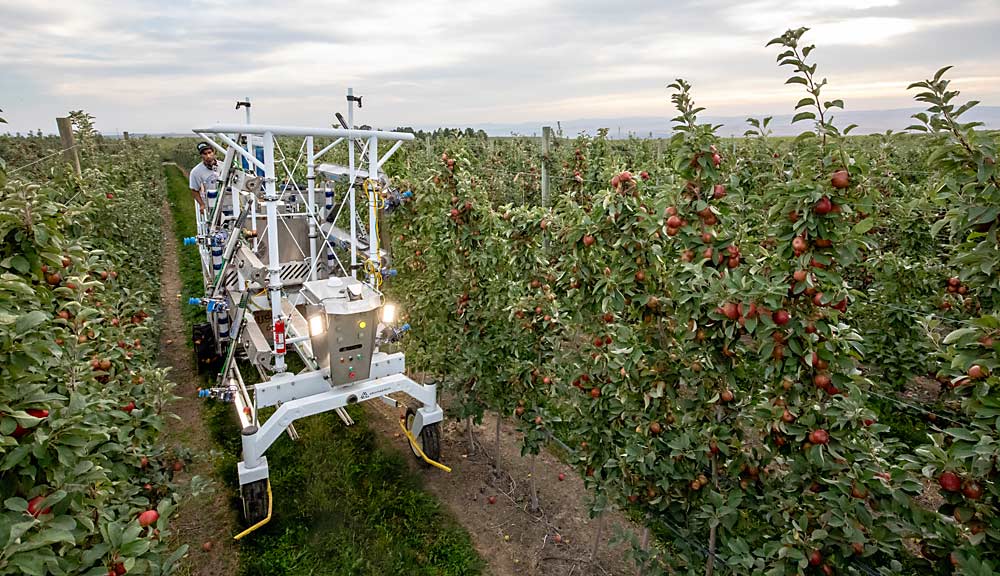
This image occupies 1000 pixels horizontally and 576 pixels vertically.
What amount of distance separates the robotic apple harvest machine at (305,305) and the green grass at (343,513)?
290 millimetres

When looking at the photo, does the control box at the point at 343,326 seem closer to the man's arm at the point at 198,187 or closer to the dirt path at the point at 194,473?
the dirt path at the point at 194,473

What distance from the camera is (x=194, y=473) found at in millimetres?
6047

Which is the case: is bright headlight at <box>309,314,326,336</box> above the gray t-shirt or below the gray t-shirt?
below

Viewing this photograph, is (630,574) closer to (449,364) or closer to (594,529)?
(594,529)

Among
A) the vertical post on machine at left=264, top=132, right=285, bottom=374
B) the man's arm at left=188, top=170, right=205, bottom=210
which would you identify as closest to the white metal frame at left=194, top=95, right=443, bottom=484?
the vertical post on machine at left=264, top=132, right=285, bottom=374

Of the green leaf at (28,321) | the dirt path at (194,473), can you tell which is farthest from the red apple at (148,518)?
the green leaf at (28,321)

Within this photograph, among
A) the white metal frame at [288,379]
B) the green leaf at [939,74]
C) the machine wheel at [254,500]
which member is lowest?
the machine wheel at [254,500]

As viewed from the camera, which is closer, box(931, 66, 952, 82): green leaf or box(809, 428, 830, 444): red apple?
box(931, 66, 952, 82): green leaf

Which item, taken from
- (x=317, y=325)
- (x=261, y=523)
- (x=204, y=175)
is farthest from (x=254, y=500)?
(x=204, y=175)

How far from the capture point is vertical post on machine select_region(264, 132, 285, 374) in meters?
4.83

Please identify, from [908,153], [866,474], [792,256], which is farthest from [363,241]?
[908,153]

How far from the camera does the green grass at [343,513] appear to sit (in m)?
4.82

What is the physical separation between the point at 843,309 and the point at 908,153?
50.4ft

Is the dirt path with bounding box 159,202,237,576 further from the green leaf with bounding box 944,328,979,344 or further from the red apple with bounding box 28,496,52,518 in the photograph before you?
the green leaf with bounding box 944,328,979,344
